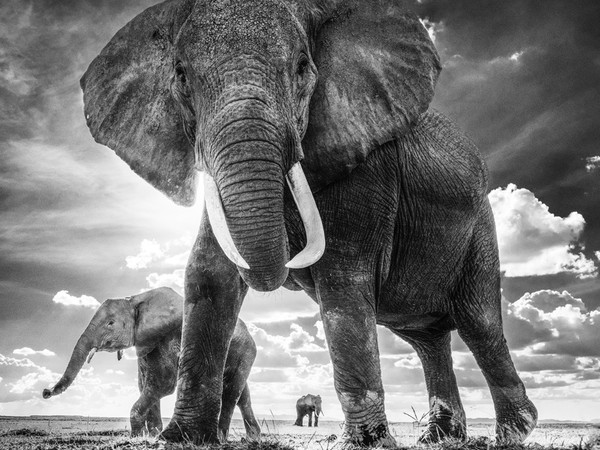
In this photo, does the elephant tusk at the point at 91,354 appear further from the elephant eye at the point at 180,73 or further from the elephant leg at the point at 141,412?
the elephant eye at the point at 180,73

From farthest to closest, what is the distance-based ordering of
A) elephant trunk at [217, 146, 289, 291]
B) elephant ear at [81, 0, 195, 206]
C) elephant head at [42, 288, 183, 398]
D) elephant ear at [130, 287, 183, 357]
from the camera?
elephant ear at [130, 287, 183, 357] → elephant head at [42, 288, 183, 398] → elephant ear at [81, 0, 195, 206] → elephant trunk at [217, 146, 289, 291]

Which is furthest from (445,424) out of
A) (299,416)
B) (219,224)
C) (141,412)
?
(299,416)

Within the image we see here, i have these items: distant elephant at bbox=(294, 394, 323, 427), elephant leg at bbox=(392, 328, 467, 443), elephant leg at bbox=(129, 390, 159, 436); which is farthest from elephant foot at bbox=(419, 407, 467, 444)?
distant elephant at bbox=(294, 394, 323, 427)

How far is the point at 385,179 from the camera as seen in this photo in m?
5.50

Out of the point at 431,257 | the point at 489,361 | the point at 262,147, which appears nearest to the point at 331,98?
the point at 262,147

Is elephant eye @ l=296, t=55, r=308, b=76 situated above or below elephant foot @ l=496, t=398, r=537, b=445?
above

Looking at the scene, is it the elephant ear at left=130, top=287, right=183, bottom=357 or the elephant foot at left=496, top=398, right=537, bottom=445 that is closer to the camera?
the elephant foot at left=496, top=398, right=537, bottom=445

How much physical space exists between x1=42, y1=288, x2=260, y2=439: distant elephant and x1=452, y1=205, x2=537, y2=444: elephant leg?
591 centimetres

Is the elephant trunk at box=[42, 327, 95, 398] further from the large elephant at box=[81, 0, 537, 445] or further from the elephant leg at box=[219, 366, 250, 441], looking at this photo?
the large elephant at box=[81, 0, 537, 445]

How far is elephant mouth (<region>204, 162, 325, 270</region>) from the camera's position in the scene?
4406 millimetres

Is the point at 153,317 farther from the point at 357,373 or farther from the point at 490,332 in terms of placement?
the point at 357,373

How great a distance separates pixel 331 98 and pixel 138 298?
9200 mm

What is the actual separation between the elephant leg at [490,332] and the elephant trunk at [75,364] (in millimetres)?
7605

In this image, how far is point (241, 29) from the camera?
4660mm
